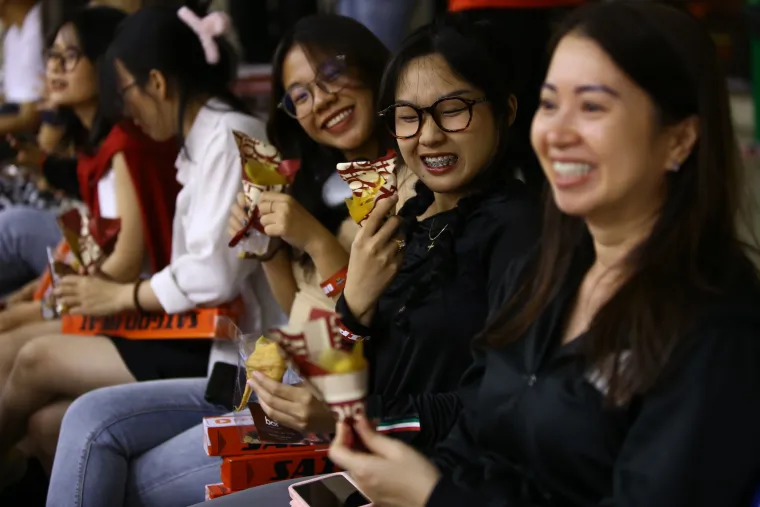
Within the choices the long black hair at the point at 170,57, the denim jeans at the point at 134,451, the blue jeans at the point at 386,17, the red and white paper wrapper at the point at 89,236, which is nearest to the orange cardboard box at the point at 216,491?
the denim jeans at the point at 134,451

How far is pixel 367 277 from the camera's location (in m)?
1.81

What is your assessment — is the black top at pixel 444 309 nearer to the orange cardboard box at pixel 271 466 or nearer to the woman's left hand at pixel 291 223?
the orange cardboard box at pixel 271 466

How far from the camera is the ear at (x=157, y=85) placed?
8.97 feet

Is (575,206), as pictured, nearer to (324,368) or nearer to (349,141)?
(324,368)

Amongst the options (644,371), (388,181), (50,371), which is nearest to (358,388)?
(644,371)

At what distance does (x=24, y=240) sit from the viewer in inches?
137

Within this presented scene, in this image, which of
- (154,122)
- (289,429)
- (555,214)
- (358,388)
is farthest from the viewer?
(154,122)

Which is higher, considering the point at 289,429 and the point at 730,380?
the point at 730,380

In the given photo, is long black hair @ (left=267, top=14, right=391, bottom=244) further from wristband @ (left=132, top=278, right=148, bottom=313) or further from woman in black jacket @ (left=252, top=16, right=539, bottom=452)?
wristband @ (left=132, top=278, right=148, bottom=313)

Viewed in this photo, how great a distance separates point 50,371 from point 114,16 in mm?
1188

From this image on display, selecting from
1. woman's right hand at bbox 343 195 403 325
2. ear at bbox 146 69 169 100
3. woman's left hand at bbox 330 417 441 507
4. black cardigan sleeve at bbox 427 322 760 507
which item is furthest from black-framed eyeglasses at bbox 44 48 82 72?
black cardigan sleeve at bbox 427 322 760 507

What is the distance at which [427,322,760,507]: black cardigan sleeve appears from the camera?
118 cm

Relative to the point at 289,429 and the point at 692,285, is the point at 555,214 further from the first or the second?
the point at 289,429

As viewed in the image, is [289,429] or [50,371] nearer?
[289,429]
